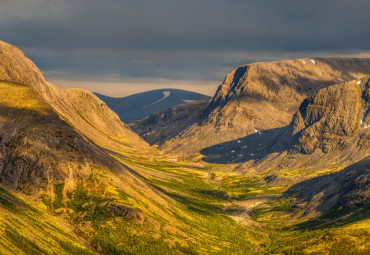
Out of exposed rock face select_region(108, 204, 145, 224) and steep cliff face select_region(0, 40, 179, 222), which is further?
exposed rock face select_region(108, 204, 145, 224)

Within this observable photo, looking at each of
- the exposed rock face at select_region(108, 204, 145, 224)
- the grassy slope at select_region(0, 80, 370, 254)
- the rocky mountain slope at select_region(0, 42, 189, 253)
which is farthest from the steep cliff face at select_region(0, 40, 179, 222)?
the exposed rock face at select_region(108, 204, 145, 224)

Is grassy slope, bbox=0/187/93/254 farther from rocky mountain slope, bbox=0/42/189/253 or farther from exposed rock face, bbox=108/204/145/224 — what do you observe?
exposed rock face, bbox=108/204/145/224

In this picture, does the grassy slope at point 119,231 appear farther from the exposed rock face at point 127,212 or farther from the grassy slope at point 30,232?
the exposed rock face at point 127,212

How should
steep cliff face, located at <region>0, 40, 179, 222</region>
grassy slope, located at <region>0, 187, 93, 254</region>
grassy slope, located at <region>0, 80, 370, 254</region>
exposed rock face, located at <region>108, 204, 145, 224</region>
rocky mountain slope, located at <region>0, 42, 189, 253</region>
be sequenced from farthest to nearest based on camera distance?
exposed rock face, located at <region>108, 204, 145, 224</region>, steep cliff face, located at <region>0, 40, 179, 222</region>, rocky mountain slope, located at <region>0, 42, 189, 253</region>, grassy slope, located at <region>0, 80, 370, 254</region>, grassy slope, located at <region>0, 187, 93, 254</region>

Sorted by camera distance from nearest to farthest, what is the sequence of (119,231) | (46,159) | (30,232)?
1. (30,232)
2. (119,231)
3. (46,159)

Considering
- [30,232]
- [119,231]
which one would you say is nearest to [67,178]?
[119,231]

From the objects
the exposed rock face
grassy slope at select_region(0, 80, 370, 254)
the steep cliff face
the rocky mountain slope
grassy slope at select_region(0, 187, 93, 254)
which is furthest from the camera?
the exposed rock face

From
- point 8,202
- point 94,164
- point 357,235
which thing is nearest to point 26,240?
point 8,202

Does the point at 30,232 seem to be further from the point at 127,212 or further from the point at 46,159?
the point at 46,159

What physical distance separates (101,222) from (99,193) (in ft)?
55.6

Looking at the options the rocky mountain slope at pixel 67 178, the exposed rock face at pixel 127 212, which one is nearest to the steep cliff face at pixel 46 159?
the rocky mountain slope at pixel 67 178

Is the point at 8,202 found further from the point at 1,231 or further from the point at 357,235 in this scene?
the point at 357,235

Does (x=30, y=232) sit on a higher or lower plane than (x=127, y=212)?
lower

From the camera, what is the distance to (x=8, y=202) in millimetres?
146000
